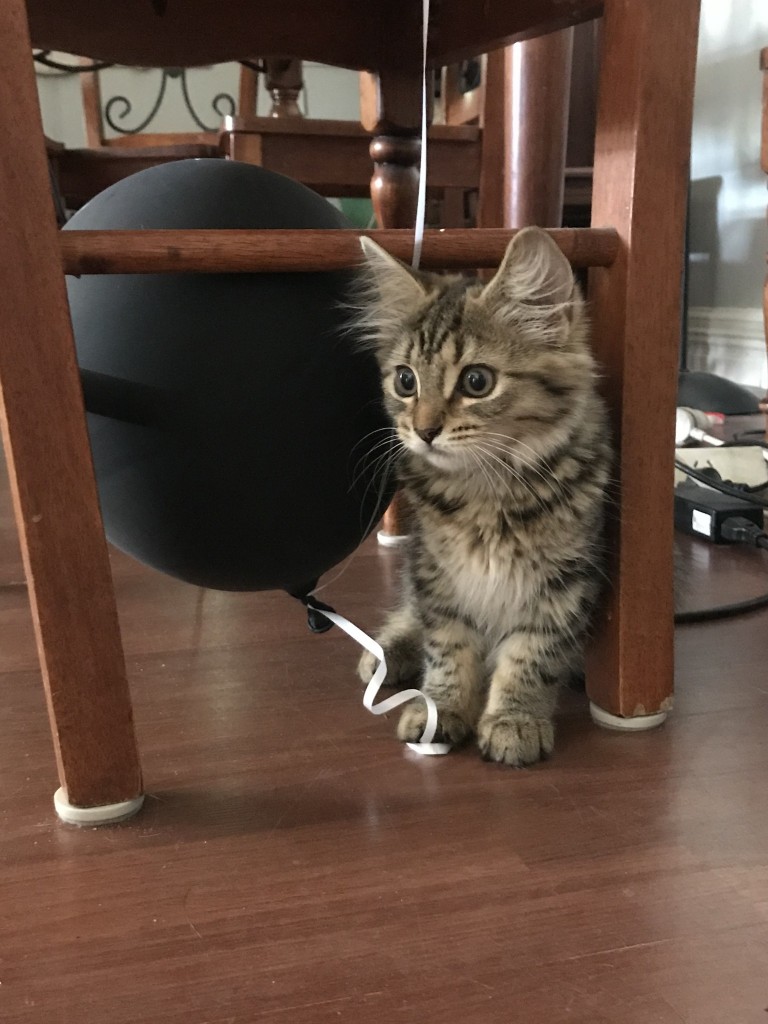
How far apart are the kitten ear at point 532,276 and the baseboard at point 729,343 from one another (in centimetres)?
219

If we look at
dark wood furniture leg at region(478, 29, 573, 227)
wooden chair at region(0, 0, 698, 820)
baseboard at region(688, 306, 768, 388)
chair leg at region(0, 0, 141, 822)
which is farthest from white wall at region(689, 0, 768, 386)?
chair leg at region(0, 0, 141, 822)

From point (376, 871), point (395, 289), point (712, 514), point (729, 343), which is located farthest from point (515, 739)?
point (729, 343)

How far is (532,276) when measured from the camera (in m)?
0.88

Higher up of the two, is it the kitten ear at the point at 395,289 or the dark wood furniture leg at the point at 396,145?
the dark wood furniture leg at the point at 396,145

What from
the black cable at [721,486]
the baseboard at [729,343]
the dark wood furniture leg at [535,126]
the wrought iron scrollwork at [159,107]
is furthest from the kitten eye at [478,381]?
the wrought iron scrollwork at [159,107]

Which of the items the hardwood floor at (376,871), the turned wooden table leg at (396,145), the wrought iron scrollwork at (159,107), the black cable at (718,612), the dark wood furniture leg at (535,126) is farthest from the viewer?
the wrought iron scrollwork at (159,107)

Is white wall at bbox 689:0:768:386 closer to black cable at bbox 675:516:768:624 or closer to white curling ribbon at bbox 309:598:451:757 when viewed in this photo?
black cable at bbox 675:516:768:624

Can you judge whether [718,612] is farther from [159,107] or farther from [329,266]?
[159,107]

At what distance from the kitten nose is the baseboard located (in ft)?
7.43

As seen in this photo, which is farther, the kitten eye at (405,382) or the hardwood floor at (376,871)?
the kitten eye at (405,382)

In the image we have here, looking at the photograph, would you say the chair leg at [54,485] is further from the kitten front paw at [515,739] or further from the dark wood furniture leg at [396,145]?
the dark wood furniture leg at [396,145]

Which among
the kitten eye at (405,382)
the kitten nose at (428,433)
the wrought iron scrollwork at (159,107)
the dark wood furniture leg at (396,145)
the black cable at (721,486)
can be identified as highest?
the wrought iron scrollwork at (159,107)

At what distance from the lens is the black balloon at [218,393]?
86 cm

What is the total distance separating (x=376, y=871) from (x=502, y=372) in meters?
0.48
